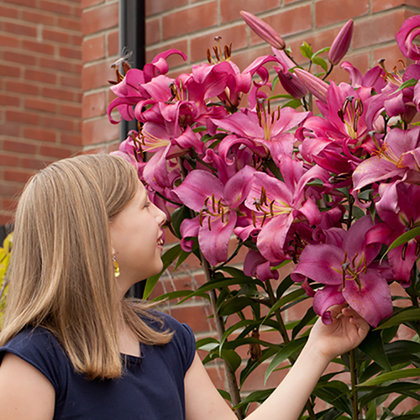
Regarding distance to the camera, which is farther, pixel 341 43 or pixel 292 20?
pixel 292 20

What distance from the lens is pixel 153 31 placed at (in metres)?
2.57

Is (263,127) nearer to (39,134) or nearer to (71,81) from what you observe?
(39,134)

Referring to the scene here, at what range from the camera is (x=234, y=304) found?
1542 millimetres

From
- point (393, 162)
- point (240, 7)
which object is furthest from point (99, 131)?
point (393, 162)

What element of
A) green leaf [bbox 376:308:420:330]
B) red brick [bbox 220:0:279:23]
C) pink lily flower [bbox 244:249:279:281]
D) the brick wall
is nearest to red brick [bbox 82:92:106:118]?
the brick wall

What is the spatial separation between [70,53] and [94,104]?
2.24 m

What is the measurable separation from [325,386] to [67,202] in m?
0.51

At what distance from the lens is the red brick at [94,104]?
8.89 feet

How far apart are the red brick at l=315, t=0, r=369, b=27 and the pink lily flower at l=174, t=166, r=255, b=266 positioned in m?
0.85

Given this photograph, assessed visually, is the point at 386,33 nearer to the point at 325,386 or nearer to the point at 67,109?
the point at 325,386

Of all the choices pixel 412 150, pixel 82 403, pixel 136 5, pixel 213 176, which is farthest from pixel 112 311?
pixel 136 5

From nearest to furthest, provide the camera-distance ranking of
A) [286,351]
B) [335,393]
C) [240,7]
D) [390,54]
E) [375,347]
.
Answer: [375,347]
[286,351]
[335,393]
[390,54]
[240,7]

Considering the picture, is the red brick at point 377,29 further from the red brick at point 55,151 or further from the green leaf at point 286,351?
the red brick at point 55,151

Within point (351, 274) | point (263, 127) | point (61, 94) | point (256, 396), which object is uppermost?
point (61, 94)
